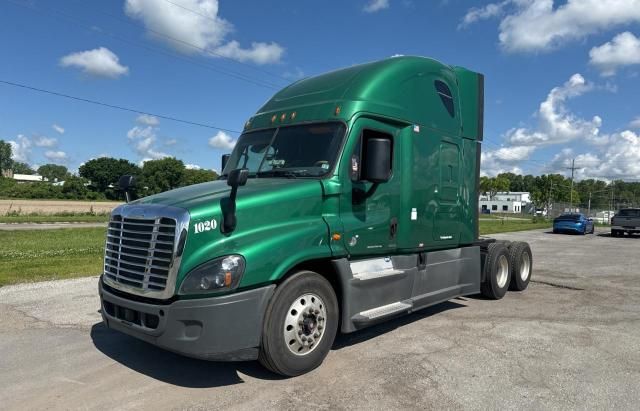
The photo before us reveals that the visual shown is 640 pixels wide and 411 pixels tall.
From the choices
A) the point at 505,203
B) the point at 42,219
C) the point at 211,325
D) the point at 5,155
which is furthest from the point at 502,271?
the point at 5,155

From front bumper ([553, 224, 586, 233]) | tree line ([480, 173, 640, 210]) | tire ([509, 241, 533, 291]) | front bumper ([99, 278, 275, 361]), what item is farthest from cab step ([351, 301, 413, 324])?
tree line ([480, 173, 640, 210])

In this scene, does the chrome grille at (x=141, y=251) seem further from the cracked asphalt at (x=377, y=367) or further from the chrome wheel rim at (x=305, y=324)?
the chrome wheel rim at (x=305, y=324)

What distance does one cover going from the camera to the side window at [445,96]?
22.2 ft

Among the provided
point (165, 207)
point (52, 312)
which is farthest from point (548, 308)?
point (52, 312)

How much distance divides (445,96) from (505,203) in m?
123

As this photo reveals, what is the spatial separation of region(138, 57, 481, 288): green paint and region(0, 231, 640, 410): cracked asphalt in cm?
107

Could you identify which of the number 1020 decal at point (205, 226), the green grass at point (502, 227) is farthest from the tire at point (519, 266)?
the green grass at point (502, 227)

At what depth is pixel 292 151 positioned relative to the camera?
17.7 feet

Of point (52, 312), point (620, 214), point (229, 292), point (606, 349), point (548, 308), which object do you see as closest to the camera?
point (229, 292)

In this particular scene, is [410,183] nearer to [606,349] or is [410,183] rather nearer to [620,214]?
[606,349]

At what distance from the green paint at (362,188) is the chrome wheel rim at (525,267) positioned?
246 cm

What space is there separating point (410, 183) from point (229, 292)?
2899 millimetres

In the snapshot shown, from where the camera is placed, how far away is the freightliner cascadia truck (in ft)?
13.3

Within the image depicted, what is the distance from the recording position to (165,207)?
423cm
